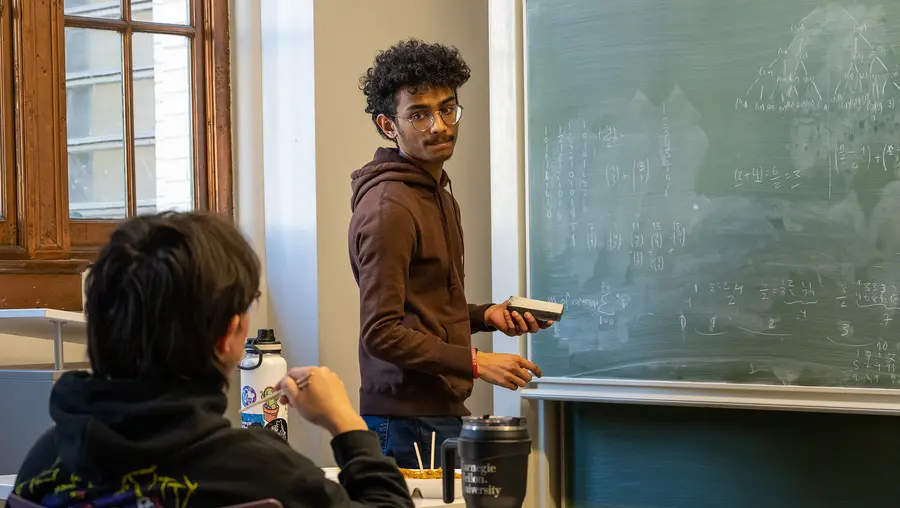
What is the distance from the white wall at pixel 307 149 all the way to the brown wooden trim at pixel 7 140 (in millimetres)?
796

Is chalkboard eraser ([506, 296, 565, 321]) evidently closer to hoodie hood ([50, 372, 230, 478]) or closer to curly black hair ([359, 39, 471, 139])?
curly black hair ([359, 39, 471, 139])

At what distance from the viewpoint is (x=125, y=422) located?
1.12 meters

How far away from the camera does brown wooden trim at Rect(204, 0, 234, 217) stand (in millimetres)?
3820

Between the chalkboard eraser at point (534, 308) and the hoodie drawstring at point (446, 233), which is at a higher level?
the hoodie drawstring at point (446, 233)

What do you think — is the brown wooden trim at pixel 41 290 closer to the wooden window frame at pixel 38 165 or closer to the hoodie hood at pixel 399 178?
the wooden window frame at pixel 38 165

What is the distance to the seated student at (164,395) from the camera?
3.69 feet

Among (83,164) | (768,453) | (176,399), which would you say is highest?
(83,164)

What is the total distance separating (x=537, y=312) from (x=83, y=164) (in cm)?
183

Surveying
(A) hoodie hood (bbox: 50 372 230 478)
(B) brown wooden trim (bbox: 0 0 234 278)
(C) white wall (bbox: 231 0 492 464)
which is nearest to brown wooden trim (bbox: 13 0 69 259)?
(B) brown wooden trim (bbox: 0 0 234 278)

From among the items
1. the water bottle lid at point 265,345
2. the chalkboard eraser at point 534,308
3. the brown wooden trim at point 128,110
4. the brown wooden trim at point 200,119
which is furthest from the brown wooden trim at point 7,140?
the chalkboard eraser at point 534,308

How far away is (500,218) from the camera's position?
10.7 feet

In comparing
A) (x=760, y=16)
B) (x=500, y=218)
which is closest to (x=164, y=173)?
(x=500, y=218)

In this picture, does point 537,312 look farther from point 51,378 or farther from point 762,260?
point 51,378

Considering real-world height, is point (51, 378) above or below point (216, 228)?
below
